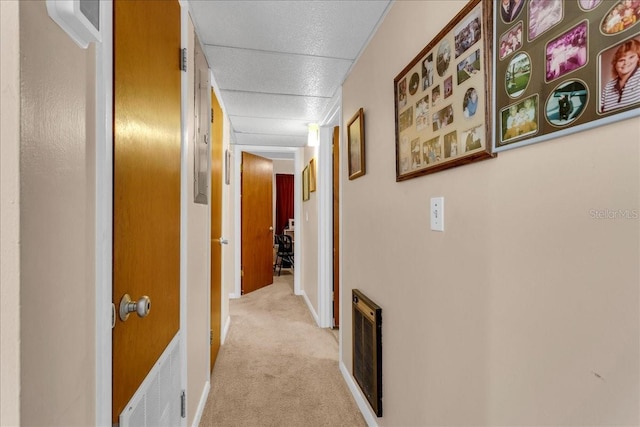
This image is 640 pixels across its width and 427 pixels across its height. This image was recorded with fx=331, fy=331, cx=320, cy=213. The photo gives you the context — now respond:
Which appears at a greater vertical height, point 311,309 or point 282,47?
point 282,47

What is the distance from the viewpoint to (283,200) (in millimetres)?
A: 7352

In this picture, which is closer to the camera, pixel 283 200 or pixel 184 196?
pixel 184 196

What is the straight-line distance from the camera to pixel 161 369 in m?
1.21

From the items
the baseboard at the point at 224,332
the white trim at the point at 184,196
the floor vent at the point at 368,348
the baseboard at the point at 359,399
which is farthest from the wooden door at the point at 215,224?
the floor vent at the point at 368,348

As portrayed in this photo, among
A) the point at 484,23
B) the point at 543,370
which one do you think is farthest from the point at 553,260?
the point at 484,23

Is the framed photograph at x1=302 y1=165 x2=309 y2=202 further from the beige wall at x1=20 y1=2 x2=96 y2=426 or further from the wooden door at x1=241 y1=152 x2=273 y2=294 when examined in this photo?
the beige wall at x1=20 y1=2 x2=96 y2=426

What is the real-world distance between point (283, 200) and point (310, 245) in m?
3.46

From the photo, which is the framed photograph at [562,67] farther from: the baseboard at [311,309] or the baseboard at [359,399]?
the baseboard at [311,309]

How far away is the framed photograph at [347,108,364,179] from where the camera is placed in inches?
79.4

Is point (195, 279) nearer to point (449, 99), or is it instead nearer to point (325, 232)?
point (449, 99)

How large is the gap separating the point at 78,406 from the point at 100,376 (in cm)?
8

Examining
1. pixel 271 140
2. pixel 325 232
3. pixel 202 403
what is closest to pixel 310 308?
pixel 325 232

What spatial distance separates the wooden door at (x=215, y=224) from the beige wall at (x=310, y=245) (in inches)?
44.9

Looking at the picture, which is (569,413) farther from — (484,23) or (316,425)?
(316,425)
